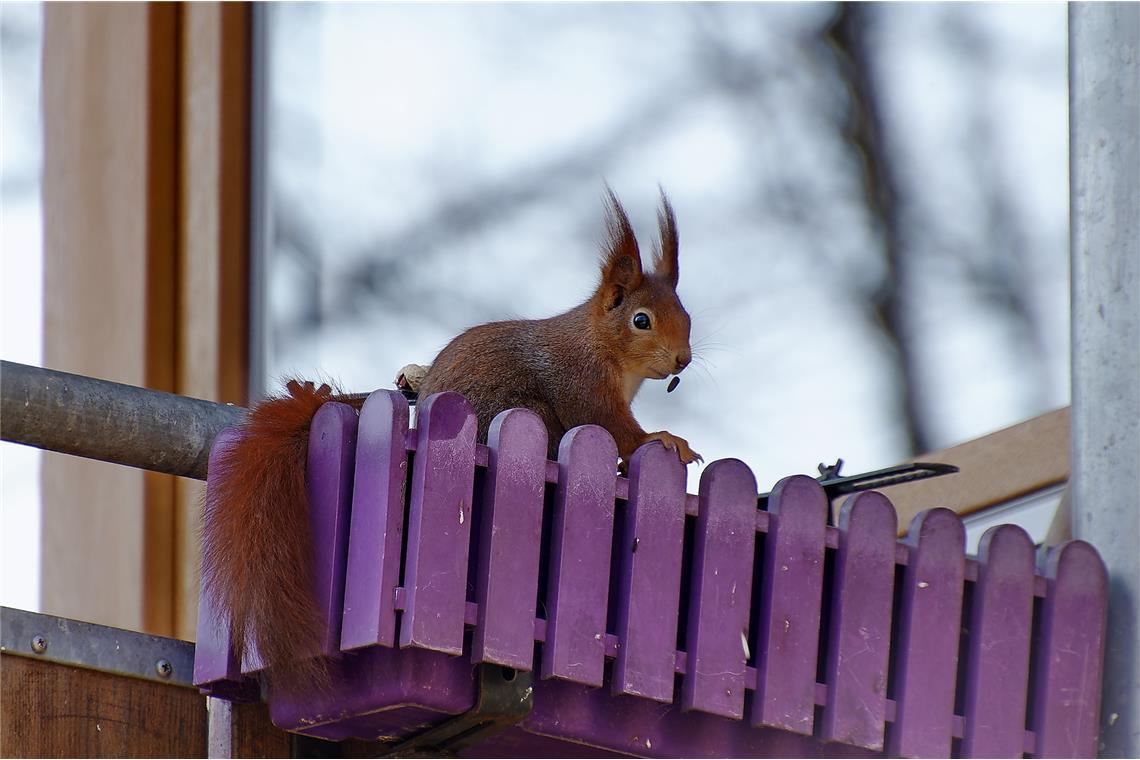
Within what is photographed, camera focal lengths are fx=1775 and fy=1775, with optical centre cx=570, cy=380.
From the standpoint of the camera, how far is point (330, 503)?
130cm

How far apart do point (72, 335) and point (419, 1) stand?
2.52 ft

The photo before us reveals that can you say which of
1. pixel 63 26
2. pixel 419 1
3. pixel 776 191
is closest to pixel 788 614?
pixel 776 191

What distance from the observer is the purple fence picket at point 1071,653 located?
60.4 inches

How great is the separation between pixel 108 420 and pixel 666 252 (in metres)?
0.65

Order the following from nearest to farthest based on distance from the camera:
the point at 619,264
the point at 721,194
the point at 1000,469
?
the point at 619,264 < the point at 1000,469 < the point at 721,194

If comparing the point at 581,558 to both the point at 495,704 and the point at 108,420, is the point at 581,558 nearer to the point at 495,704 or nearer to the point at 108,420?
the point at 495,704

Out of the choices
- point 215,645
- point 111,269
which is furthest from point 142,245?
point 215,645

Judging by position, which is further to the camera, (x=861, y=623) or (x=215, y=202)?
(x=215, y=202)

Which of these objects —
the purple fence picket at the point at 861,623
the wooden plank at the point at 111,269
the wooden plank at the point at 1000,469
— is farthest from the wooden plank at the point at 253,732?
the wooden plank at the point at 111,269

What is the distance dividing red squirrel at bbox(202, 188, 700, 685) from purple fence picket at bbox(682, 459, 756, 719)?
0.19 feet

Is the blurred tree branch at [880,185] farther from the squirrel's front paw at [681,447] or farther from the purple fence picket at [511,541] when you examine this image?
the purple fence picket at [511,541]

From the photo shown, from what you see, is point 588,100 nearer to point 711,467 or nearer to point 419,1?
point 419,1

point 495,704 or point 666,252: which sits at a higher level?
point 666,252

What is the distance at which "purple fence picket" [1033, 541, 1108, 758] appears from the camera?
1.53m
